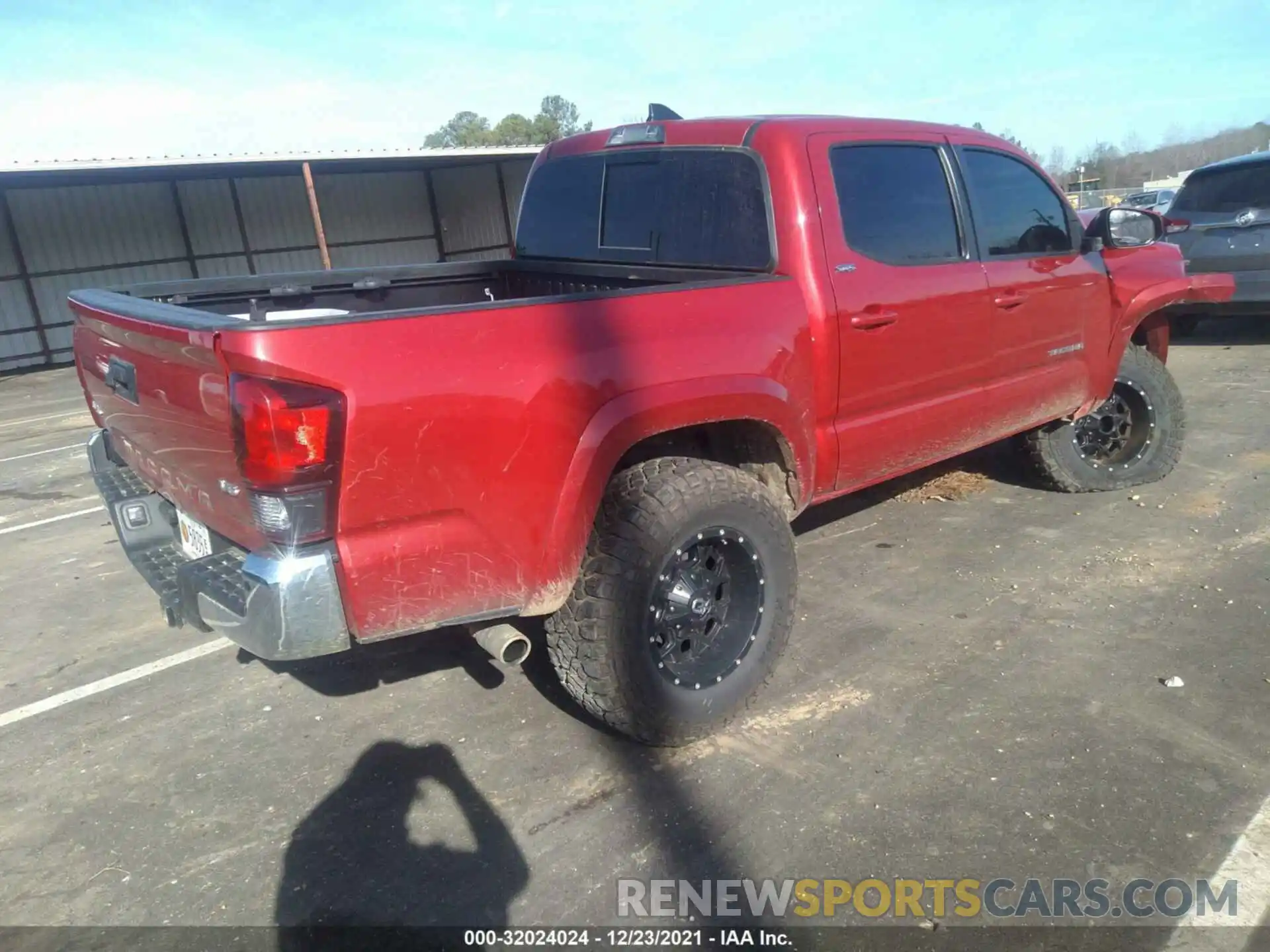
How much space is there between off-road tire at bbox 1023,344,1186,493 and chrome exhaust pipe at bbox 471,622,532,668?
3627mm

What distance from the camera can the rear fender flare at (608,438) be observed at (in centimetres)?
273

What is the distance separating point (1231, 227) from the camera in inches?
345

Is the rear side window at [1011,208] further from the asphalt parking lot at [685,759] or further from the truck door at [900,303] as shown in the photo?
the asphalt parking lot at [685,759]

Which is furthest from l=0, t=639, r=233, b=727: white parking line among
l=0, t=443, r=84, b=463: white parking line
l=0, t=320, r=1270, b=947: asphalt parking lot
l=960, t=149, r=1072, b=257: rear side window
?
l=0, t=443, r=84, b=463: white parking line

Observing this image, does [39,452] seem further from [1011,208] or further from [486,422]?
[1011,208]

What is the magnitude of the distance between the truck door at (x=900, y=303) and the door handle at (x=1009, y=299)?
0.07 metres

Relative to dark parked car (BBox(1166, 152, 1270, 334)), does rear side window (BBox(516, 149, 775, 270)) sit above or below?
above

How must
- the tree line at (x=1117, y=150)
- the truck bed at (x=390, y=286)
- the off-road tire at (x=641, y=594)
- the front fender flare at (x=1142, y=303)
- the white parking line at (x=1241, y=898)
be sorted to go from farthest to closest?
the tree line at (x=1117, y=150) < the front fender flare at (x=1142, y=303) < the truck bed at (x=390, y=286) < the off-road tire at (x=641, y=594) < the white parking line at (x=1241, y=898)

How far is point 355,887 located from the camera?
2.60 m

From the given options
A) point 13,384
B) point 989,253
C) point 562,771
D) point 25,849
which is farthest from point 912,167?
point 13,384

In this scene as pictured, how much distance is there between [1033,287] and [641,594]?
2.61 metres

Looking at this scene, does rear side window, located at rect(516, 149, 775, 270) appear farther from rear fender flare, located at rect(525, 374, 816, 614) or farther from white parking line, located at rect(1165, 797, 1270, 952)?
white parking line, located at rect(1165, 797, 1270, 952)

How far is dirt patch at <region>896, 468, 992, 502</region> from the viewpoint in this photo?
5.59 m

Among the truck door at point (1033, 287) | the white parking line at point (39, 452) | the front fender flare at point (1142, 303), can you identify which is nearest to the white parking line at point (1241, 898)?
the truck door at point (1033, 287)
